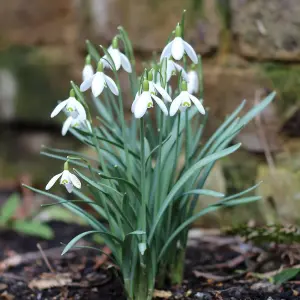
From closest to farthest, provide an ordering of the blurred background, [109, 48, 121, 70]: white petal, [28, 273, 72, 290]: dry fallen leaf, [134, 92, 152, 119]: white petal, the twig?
[134, 92, 152, 119]: white petal → [109, 48, 121, 70]: white petal → [28, 273, 72, 290]: dry fallen leaf → the twig → the blurred background

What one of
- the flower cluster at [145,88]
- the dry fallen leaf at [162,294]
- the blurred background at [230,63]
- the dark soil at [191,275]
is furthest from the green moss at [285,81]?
the dry fallen leaf at [162,294]

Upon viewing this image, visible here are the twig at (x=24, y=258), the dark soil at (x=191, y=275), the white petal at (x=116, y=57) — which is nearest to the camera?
the white petal at (x=116, y=57)

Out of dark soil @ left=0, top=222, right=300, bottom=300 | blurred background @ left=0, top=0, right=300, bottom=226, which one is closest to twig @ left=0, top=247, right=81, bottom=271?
dark soil @ left=0, top=222, right=300, bottom=300

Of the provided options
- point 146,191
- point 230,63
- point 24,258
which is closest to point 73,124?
point 146,191

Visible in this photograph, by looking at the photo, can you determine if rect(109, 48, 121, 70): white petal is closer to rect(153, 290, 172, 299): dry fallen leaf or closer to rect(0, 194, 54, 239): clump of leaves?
rect(153, 290, 172, 299): dry fallen leaf

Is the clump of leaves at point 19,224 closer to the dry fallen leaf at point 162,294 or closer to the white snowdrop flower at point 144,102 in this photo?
the dry fallen leaf at point 162,294

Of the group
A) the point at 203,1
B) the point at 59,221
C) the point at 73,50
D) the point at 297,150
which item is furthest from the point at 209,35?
the point at 59,221
